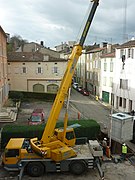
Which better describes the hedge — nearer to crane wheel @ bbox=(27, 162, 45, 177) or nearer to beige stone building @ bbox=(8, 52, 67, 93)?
crane wheel @ bbox=(27, 162, 45, 177)

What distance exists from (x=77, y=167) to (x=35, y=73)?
100 feet

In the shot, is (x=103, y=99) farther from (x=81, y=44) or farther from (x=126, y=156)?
(x=81, y=44)

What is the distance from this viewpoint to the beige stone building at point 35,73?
41688 millimetres

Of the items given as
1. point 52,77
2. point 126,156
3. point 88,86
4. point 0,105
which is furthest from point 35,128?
point 88,86

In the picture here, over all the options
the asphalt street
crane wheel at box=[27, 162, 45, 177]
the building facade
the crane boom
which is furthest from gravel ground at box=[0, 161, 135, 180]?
the building facade

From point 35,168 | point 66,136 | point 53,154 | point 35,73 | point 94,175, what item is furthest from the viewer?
point 35,73

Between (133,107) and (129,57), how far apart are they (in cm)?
695

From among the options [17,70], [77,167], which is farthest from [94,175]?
[17,70]

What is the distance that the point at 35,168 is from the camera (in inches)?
513

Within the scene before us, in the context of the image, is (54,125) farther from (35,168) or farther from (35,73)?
(35,73)

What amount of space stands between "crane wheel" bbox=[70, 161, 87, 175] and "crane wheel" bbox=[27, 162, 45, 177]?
1724mm

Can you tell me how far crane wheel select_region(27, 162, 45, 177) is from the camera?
13.0 m

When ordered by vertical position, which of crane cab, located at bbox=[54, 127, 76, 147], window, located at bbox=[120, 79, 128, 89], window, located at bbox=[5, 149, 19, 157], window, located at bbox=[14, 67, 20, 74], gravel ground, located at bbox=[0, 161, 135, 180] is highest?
window, located at bbox=[14, 67, 20, 74]

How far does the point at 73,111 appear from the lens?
3142cm
